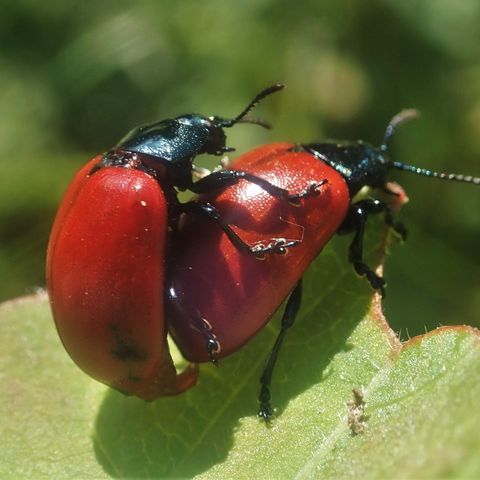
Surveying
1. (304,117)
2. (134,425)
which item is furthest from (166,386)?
(304,117)

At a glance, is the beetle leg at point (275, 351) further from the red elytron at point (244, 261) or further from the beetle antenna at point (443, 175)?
the beetle antenna at point (443, 175)

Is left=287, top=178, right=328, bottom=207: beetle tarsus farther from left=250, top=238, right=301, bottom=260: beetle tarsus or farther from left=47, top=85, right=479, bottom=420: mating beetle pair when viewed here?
left=250, top=238, right=301, bottom=260: beetle tarsus

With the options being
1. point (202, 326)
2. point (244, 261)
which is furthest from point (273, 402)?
point (244, 261)

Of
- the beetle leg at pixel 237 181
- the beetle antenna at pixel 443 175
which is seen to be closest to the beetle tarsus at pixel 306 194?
the beetle leg at pixel 237 181

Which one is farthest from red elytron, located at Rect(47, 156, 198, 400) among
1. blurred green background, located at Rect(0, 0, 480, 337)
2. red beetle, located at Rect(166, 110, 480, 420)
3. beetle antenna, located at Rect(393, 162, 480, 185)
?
blurred green background, located at Rect(0, 0, 480, 337)

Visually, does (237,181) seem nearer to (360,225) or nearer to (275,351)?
(360,225)

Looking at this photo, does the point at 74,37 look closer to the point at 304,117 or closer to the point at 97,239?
the point at 304,117
